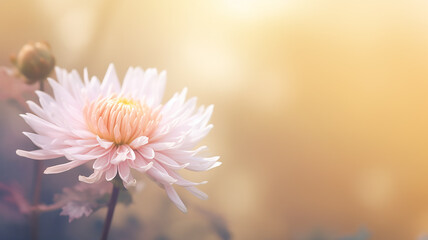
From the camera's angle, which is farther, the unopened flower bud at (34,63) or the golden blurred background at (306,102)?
the golden blurred background at (306,102)

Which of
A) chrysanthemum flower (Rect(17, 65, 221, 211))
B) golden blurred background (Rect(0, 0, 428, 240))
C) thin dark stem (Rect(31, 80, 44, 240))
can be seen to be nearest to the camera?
chrysanthemum flower (Rect(17, 65, 221, 211))

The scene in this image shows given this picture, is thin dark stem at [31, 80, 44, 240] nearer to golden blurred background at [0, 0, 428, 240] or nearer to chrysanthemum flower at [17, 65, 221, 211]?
chrysanthemum flower at [17, 65, 221, 211]

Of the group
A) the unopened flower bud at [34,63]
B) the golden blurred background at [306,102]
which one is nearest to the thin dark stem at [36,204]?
the unopened flower bud at [34,63]

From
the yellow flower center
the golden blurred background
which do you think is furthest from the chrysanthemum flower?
the golden blurred background

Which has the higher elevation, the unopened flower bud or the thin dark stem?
the unopened flower bud

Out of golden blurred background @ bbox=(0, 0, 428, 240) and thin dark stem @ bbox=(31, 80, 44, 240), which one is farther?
golden blurred background @ bbox=(0, 0, 428, 240)

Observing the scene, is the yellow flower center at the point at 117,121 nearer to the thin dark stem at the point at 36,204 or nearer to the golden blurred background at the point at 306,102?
the thin dark stem at the point at 36,204
